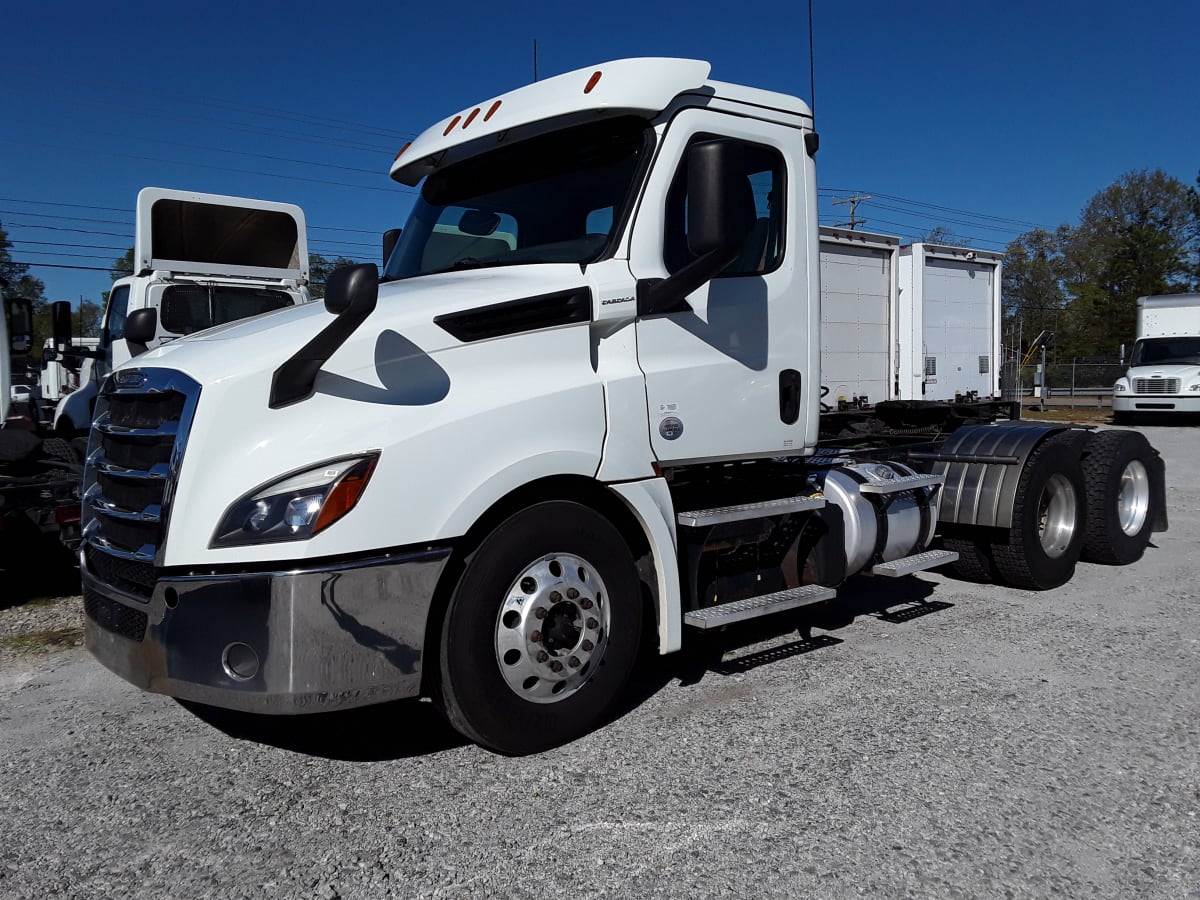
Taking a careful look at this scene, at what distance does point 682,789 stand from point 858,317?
932cm

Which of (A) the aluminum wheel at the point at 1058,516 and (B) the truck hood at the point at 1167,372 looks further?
(B) the truck hood at the point at 1167,372

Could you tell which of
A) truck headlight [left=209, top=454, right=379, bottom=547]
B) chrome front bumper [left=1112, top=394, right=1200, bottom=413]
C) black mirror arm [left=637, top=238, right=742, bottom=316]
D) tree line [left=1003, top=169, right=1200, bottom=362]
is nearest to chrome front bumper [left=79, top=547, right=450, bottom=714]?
truck headlight [left=209, top=454, right=379, bottom=547]

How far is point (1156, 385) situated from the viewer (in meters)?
26.9

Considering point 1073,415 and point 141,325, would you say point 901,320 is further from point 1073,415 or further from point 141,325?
point 1073,415

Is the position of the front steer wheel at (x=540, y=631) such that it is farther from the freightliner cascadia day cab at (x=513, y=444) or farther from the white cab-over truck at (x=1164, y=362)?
the white cab-over truck at (x=1164, y=362)

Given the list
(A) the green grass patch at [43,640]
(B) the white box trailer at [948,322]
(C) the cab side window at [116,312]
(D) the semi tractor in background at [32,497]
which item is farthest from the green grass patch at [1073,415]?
(A) the green grass patch at [43,640]

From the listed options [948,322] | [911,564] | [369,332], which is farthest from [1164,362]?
[369,332]

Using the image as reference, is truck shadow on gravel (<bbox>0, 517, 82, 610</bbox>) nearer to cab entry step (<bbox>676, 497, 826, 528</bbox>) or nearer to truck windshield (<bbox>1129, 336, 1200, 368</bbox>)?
cab entry step (<bbox>676, 497, 826, 528</bbox>)

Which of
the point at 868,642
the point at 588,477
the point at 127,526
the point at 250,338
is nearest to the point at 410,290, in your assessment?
the point at 250,338

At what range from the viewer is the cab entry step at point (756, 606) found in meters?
4.45

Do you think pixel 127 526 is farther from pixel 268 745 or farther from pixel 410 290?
pixel 410 290

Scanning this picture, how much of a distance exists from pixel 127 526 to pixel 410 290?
1.46m

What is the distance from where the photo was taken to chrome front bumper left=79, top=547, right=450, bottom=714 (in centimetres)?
329

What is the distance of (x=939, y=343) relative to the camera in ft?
42.1
